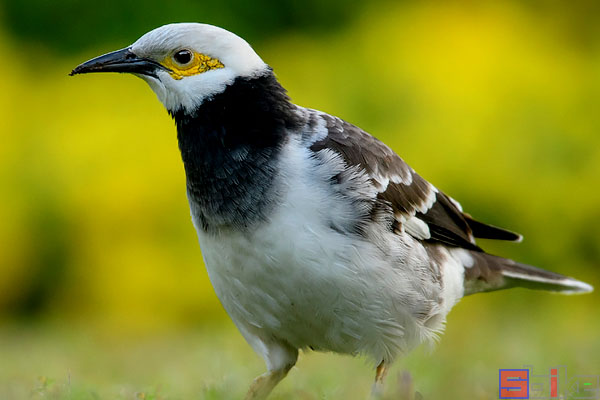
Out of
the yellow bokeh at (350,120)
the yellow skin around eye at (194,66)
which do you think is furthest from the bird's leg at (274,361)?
the yellow bokeh at (350,120)

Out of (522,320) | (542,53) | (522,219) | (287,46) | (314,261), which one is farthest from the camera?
(287,46)

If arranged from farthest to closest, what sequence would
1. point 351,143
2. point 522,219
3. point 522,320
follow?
point 522,219 < point 522,320 < point 351,143

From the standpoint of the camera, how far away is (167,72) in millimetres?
4191

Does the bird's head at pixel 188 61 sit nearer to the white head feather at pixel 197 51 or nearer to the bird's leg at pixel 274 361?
the white head feather at pixel 197 51

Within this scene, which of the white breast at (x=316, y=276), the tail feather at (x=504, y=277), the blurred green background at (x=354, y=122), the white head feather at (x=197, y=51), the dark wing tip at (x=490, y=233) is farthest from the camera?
the blurred green background at (x=354, y=122)

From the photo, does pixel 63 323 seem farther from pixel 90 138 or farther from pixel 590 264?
pixel 590 264

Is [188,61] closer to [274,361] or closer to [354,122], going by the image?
[274,361]

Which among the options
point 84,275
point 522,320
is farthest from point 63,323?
point 522,320

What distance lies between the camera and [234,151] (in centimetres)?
406

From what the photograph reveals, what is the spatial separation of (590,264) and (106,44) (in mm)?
5661

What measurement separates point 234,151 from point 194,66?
46cm

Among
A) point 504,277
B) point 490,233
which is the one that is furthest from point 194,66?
point 504,277

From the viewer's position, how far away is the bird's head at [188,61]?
4145 millimetres

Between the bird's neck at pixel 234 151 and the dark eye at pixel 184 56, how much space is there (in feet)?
0.73
